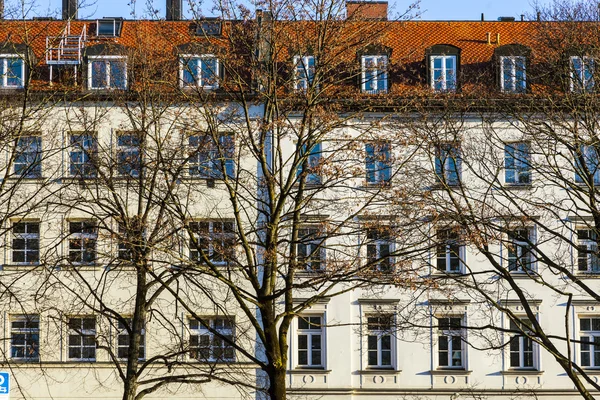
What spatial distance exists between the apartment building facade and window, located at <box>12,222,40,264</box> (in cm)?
14

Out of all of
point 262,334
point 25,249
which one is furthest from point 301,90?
point 25,249

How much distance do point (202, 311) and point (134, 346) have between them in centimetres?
866

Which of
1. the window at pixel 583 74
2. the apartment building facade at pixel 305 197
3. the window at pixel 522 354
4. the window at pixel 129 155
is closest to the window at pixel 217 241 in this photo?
the apartment building facade at pixel 305 197

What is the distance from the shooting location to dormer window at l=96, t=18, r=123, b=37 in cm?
3906

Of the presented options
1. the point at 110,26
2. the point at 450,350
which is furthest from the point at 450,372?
the point at 110,26

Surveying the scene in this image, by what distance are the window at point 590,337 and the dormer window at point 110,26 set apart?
59.4 ft

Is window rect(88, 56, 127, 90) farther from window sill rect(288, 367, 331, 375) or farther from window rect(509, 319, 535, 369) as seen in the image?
window rect(509, 319, 535, 369)

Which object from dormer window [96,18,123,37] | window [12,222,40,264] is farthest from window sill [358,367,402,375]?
dormer window [96,18,123,37]

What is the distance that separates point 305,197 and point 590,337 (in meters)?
17.0

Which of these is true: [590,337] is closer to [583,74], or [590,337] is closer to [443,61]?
[443,61]

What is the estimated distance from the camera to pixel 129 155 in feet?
87.8

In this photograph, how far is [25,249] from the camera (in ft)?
117

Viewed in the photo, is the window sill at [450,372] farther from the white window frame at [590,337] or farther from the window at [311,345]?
the white window frame at [590,337]

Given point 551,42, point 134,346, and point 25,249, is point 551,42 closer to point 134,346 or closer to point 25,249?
point 134,346
